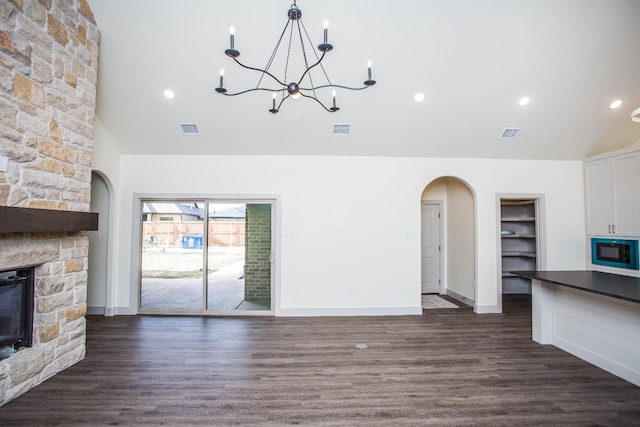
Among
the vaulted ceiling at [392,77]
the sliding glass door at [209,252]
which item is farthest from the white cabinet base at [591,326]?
the sliding glass door at [209,252]

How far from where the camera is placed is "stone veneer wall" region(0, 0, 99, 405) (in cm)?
263

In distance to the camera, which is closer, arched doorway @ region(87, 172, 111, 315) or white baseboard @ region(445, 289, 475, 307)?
arched doorway @ region(87, 172, 111, 315)

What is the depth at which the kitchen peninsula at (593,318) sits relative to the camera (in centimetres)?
298

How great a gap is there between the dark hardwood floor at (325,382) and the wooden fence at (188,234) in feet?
4.60

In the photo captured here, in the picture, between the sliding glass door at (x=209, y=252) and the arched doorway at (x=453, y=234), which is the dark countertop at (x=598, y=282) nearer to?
the arched doorway at (x=453, y=234)

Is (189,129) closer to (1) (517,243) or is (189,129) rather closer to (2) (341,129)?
(2) (341,129)

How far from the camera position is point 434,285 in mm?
6973

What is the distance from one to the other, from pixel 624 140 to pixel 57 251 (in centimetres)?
789

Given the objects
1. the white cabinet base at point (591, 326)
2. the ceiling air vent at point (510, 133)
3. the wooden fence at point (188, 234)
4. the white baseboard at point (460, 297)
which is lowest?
the white baseboard at point (460, 297)

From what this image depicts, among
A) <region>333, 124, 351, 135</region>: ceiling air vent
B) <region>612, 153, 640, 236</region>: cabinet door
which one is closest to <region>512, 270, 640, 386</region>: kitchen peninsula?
<region>612, 153, 640, 236</region>: cabinet door

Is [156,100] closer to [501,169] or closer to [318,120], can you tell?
[318,120]

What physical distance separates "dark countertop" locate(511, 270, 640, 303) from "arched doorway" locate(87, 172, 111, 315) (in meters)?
6.07

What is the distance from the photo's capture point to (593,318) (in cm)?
340

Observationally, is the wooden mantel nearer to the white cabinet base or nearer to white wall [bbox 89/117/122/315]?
white wall [bbox 89/117/122/315]
